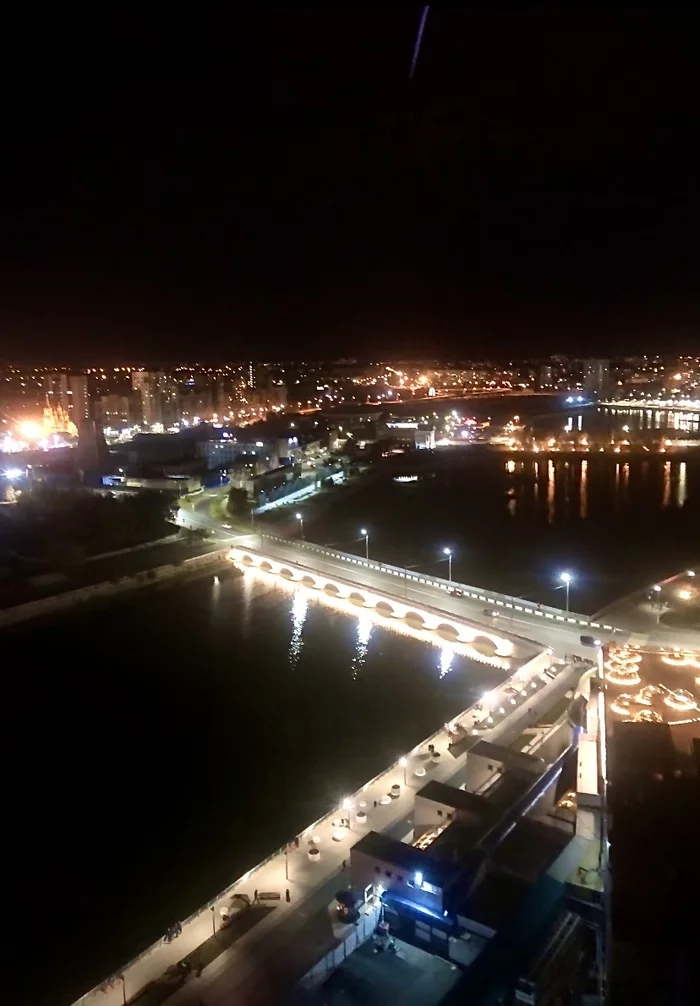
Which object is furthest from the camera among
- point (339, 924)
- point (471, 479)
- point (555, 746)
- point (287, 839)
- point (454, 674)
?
point (471, 479)

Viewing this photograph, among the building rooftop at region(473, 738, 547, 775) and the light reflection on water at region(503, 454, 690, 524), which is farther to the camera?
the light reflection on water at region(503, 454, 690, 524)

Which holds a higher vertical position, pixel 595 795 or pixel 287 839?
pixel 595 795

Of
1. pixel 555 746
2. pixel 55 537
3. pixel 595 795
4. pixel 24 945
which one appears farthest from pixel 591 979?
pixel 55 537

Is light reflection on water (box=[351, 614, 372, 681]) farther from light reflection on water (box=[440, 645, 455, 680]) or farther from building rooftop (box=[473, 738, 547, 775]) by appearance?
building rooftop (box=[473, 738, 547, 775])

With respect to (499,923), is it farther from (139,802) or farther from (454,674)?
(454,674)

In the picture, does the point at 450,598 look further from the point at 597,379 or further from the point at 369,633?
the point at 597,379

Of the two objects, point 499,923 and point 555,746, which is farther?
point 555,746

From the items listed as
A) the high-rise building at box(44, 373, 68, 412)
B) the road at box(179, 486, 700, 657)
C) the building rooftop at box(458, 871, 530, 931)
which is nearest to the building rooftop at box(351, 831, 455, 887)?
the building rooftop at box(458, 871, 530, 931)

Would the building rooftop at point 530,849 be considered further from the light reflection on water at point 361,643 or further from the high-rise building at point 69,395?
the high-rise building at point 69,395
